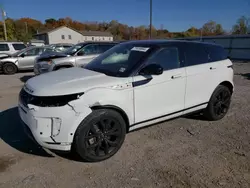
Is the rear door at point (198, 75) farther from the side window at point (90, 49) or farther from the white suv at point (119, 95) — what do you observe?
the side window at point (90, 49)

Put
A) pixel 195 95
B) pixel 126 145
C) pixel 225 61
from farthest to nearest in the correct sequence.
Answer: pixel 225 61, pixel 195 95, pixel 126 145

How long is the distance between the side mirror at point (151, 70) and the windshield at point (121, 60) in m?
0.17

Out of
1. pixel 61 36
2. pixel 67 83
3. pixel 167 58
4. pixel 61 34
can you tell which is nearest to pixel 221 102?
pixel 167 58

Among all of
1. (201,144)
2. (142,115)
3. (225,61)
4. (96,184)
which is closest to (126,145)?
(142,115)

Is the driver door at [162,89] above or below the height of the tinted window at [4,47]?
below

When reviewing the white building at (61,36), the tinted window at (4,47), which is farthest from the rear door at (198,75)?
the white building at (61,36)

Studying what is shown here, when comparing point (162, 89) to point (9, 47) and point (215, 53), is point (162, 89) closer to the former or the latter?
point (215, 53)

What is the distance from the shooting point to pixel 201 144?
11.4 ft

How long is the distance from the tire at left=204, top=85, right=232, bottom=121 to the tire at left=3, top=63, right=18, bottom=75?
11320mm

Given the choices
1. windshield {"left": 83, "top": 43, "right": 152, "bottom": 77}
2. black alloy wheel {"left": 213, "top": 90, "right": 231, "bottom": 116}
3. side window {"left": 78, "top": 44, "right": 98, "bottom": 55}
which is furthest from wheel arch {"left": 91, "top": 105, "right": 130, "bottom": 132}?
side window {"left": 78, "top": 44, "right": 98, "bottom": 55}

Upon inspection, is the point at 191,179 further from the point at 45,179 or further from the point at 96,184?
the point at 45,179

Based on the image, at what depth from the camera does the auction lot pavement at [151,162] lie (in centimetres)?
256

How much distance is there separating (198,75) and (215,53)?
837mm

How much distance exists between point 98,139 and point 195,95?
2.02 metres
